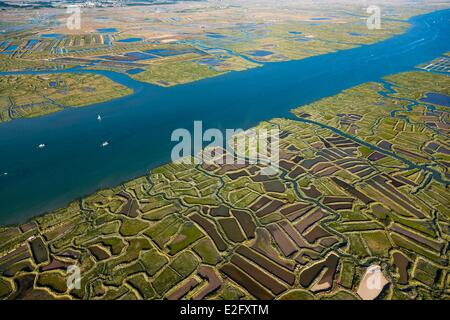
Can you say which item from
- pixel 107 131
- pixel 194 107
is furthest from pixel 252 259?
pixel 194 107
